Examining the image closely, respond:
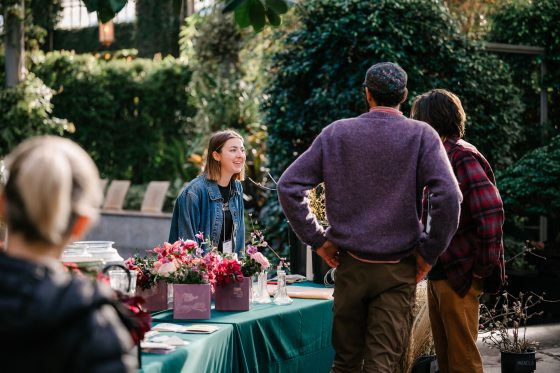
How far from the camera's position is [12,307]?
1.67m

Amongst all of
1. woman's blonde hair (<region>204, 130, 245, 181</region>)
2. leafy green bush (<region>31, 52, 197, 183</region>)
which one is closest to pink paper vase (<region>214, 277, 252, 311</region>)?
woman's blonde hair (<region>204, 130, 245, 181</region>)

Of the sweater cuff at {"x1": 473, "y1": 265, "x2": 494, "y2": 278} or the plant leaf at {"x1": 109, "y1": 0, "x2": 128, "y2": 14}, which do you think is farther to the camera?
the sweater cuff at {"x1": 473, "y1": 265, "x2": 494, "y2": 278}

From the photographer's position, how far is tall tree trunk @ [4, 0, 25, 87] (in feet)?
45.4

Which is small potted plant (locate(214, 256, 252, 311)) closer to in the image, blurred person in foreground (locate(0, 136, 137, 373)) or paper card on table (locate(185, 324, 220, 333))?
paper card on table (locate(185, 324, 220, 333))

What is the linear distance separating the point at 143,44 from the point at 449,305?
1992 centimetres

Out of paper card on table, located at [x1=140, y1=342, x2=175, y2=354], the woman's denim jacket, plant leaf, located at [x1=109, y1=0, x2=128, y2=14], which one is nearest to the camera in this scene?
paper card on table, located at [x1=140, y1=342, x2=175, y2=354]

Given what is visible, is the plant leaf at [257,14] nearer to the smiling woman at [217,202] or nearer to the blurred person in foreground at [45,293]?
the blurred person in foreground at [45,293]

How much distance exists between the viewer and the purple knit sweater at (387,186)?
3.40m

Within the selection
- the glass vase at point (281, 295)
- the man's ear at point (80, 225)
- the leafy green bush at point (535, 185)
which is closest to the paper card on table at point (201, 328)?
the glass vase at point (281, 295)

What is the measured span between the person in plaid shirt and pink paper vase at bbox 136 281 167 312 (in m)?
1.27

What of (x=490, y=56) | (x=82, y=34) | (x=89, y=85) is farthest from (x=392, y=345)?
(x=82, y=34)

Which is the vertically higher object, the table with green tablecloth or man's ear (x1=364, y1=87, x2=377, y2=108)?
man's ear (x1=364, y1=87, x2=377, y2=108)

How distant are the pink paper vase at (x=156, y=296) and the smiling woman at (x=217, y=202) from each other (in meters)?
0.94

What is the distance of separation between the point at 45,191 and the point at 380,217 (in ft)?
6.30
